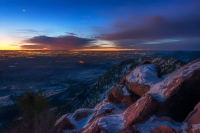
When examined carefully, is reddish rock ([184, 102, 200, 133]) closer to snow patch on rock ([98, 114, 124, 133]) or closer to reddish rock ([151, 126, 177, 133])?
reddish rock ([151, 126, 177, 133])

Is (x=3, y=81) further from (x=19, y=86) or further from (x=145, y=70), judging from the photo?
(x=145, y=70)

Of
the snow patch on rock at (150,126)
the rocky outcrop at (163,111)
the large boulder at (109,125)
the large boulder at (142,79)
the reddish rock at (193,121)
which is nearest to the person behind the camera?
the reddish rock at (193,121)

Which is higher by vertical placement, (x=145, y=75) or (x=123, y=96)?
(x=145, y=75)

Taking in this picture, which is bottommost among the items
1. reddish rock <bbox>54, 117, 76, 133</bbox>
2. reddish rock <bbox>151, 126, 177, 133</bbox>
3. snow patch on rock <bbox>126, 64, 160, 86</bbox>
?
reddish rock <bbox>54, 117, 76, 133</bbox>

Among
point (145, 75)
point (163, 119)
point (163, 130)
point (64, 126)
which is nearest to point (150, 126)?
point (163, 119)

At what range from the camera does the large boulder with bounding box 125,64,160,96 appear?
22.9 m

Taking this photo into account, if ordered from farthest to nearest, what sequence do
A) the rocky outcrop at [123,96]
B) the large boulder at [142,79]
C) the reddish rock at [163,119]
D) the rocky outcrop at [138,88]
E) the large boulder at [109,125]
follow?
the rocky outcrop at [123,96], the large boulder at [142,79], the rocky outcrop at [138,88], the large boulder at [109,125], the reddish rock at [163,119]

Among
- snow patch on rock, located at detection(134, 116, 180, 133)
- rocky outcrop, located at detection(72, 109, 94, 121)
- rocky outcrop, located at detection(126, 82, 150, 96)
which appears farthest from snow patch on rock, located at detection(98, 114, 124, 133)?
rocky outcrop, located at detection(72, 109, 94, 121)

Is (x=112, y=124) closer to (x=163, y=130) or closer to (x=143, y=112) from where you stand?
(x=143, y=112)

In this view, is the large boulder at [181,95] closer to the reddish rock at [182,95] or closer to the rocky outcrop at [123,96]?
the reddish rock at [182,95]

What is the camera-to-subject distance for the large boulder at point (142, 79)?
22.9 metres

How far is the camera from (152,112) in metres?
15.0

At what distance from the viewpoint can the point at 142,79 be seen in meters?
23.9

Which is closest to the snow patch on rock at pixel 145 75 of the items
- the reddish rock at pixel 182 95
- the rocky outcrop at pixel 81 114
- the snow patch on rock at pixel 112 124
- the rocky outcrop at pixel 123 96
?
the rocky outcrop at pixel 123 96
